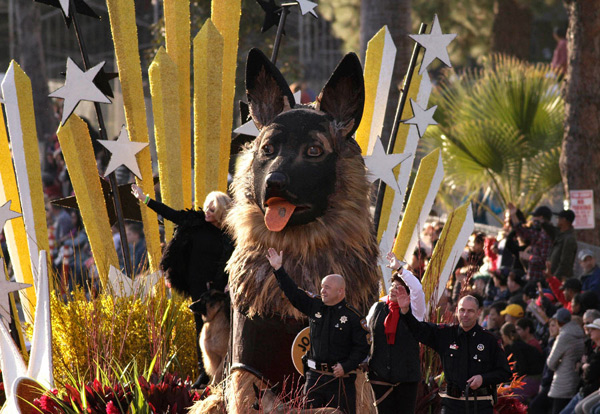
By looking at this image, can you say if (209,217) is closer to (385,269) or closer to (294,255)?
(294,255)

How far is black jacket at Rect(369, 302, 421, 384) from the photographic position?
521cm

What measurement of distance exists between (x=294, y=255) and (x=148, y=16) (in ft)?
57.0

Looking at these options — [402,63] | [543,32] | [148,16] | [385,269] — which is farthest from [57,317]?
[543,32]

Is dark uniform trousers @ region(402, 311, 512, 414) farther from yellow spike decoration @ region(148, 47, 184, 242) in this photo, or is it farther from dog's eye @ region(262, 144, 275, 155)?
yellow spike decoration @ region(148, 47, 184, 242)

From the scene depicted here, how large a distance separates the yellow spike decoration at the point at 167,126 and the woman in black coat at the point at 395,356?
2402 mm

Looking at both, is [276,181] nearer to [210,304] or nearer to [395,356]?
[395,356]

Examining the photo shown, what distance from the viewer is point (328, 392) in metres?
4.77

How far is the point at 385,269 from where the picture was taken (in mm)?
7020

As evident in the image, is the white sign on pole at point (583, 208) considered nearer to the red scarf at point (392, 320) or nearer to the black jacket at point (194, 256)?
the black jacket at point (194, 256)

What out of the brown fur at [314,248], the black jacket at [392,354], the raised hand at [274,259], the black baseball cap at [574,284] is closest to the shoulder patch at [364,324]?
the brown fur at [314,248]

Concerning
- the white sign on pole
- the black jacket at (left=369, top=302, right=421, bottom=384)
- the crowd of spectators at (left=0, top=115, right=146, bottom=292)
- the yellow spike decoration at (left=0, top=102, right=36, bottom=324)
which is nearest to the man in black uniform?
the black jacket at (left=369, top=302, right=421, bottom=384)

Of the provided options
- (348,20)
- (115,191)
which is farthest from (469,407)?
(348,20)

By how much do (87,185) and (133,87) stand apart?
77cm

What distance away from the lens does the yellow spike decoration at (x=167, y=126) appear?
7.16 m
